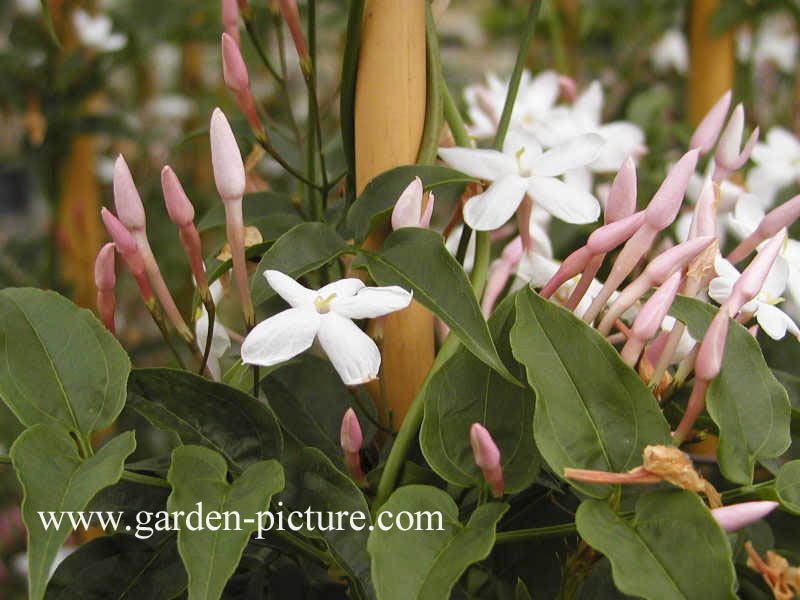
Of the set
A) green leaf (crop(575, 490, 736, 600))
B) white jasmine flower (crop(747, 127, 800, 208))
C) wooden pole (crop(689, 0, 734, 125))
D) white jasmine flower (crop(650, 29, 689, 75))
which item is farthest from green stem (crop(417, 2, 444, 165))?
white jasmine flower (crop(650, 29, 689, 75))

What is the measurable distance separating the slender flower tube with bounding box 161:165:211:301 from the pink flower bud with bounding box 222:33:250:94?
9 centimetres

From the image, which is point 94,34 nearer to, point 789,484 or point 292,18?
point 292,18

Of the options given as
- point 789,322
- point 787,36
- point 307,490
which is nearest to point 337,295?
point 307,490

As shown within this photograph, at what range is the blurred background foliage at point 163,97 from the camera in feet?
3.18

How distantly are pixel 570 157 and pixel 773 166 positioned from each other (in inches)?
17.0

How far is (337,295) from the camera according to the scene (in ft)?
1.22

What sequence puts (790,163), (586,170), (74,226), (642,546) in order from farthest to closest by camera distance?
(74,226)
(790,163)
(586,170)
(642,546)

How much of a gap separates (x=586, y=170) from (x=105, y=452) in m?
0.42

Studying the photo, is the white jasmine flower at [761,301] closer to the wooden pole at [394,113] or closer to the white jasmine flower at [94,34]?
the wooden pole at [394,113]

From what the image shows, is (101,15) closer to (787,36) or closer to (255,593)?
(255,593)

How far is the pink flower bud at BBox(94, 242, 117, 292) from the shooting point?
0.41 metres

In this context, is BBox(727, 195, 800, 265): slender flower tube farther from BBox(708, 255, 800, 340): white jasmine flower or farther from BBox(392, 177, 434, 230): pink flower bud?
BBox(392, 177, 434, 230): pink flower bud

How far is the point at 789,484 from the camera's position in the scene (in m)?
0.37

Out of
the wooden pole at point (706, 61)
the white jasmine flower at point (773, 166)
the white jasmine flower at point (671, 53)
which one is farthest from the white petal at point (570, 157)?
the white jasmine flower at point (671, 53)
